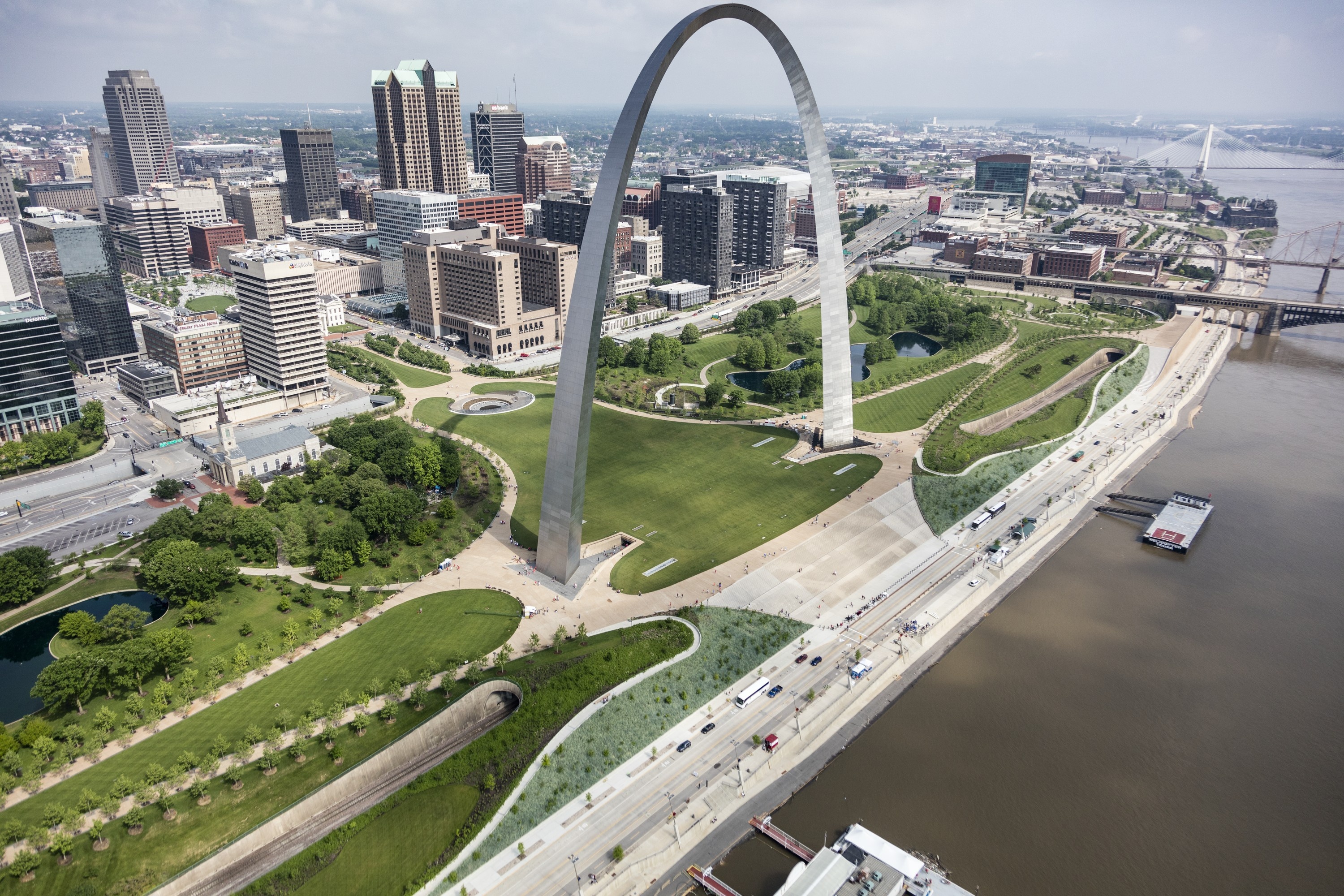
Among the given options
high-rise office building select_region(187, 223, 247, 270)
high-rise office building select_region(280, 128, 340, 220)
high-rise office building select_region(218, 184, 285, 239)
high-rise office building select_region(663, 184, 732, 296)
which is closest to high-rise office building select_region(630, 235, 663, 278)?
high-rise office building select_region(663, 184, 732, 296)

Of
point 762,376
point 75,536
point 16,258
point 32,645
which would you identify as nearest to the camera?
point 32,645

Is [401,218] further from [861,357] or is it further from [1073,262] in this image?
[1073,262]

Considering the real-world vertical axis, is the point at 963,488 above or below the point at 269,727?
above

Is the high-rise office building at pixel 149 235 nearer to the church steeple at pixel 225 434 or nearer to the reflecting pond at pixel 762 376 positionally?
the church steeple at pixel 225 434

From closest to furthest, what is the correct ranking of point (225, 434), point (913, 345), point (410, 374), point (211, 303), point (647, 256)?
1. point (225, 434)
2. point (410, 374)
3. point (913, 345)
4. point (211, 303)
5. point (647, 256)

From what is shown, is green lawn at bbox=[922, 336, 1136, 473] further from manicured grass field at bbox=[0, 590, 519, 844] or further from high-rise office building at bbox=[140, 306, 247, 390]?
high-rise office building at bbox=[140, 306, 247, 390]

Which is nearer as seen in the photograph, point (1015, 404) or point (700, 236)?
point (1015, 404)

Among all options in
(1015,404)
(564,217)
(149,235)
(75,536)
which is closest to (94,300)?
(75,536)

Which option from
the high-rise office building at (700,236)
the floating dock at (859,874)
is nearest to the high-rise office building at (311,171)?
the high-rise office building at (700,236)
